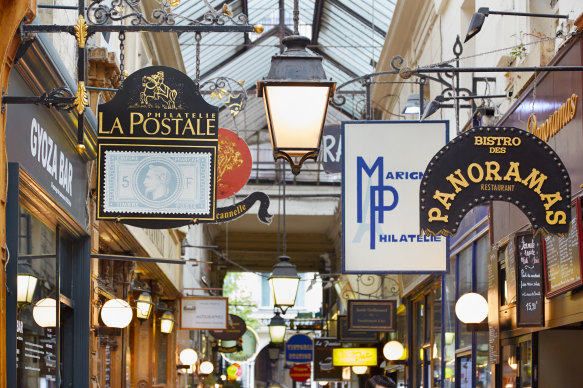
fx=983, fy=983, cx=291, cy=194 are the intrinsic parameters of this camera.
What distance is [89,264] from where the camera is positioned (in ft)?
33.3

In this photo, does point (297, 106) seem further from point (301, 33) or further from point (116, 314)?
point (301, 33)

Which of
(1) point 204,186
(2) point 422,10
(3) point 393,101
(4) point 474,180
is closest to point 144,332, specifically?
(3) point 393,101

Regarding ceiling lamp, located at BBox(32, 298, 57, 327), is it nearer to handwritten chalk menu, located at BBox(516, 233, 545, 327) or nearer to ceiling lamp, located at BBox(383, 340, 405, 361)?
handwritten chalk menu, located at BBox(516, 233, 545, 327)

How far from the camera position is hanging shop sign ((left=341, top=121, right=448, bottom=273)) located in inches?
381

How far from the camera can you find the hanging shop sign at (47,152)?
277 inches

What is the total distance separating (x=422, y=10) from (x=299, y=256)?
20.8m

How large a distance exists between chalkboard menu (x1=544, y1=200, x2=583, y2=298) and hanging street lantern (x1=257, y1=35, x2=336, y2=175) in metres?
2.99

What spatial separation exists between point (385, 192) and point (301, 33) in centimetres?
1636

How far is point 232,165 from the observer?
12.5 meters

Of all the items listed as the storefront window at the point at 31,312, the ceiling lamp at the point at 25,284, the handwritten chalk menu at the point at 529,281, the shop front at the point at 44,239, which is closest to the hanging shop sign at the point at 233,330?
the shop front at the point at 44,239

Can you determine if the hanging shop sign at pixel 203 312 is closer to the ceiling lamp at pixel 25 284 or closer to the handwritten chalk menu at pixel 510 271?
the handwritten chalk menu at pixel 510 271

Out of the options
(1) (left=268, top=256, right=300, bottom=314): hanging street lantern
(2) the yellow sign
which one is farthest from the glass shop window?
(2) the yellow sign

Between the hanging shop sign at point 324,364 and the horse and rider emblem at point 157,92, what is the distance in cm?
1786

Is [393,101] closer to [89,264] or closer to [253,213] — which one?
[253,213]
